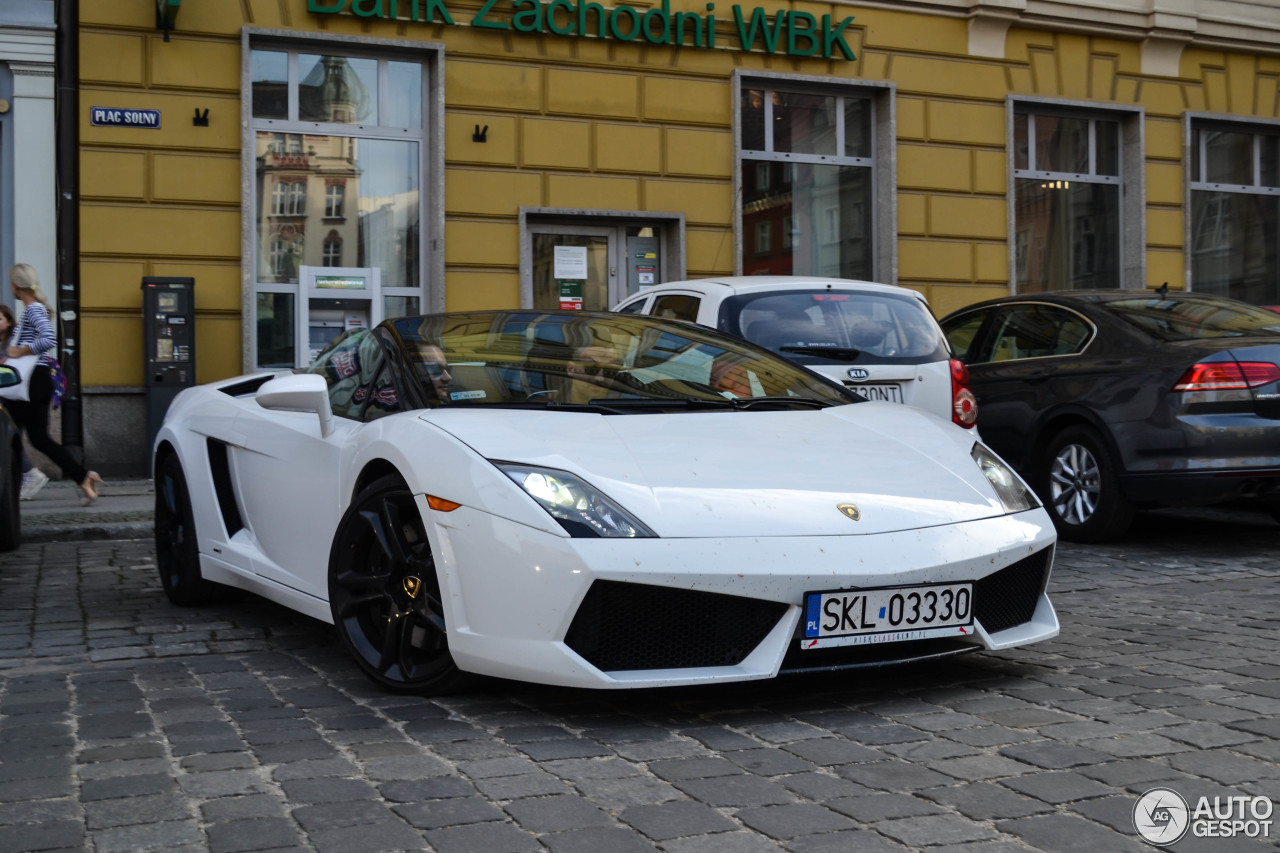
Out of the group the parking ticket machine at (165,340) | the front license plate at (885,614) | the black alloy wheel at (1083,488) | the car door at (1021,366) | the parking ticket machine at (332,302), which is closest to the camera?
the front license plate at (885,614)

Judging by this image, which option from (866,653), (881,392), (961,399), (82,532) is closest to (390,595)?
(866,653)

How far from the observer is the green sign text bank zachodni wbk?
41.9ft

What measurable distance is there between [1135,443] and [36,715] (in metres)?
5.66

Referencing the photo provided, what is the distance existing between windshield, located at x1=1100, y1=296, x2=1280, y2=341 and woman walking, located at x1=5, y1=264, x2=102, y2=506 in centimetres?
657

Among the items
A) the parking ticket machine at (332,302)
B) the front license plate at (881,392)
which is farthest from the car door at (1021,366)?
the parking ticket machine at (332,302)

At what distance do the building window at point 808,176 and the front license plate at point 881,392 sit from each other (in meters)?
7.19

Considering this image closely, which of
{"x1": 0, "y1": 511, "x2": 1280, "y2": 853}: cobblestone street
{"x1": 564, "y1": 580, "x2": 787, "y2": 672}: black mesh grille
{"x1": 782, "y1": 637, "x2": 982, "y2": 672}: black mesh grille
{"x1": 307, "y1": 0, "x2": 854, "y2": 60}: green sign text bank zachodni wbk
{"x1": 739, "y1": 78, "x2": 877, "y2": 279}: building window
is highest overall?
{"x1": 307, "y1": 0, "x2": 854, "y2": 60}: green sign text bank zachodni wbk

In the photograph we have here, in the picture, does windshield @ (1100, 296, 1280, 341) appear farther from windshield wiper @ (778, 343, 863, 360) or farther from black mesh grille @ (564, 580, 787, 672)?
black mesh grille @ (564, 580, 787, 672)

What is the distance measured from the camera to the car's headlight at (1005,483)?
418 centimetres

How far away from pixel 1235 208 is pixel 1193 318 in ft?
33.9

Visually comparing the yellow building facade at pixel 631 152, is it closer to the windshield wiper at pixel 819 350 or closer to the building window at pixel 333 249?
the building window at pixel 333 249

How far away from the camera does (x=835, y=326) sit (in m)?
7.39

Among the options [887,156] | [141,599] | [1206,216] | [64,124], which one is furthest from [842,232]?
[141,599]

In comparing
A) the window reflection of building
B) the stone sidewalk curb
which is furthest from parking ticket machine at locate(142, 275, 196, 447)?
the stone sidewalk curb
